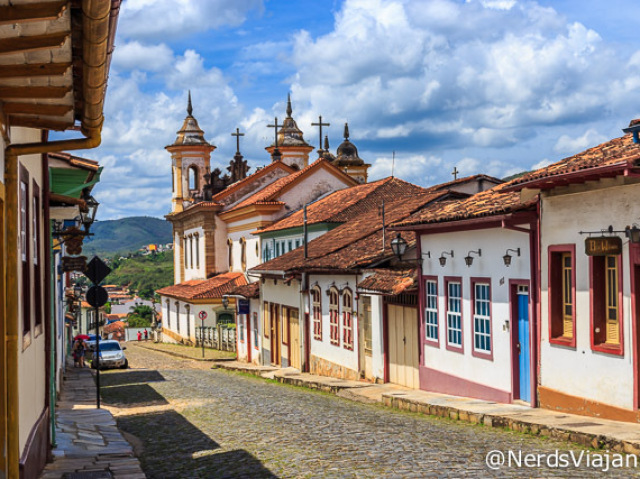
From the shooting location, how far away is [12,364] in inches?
273

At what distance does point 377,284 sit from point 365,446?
9.17 m

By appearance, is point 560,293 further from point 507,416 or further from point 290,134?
point 290,134

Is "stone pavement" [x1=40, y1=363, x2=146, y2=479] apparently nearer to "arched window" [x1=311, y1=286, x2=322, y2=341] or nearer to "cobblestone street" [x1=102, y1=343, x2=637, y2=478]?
"cobblestone street" [x1=102, y1=343, x2=637, y2=478]

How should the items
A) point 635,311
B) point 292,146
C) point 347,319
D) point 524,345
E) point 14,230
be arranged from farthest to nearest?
point 292,146, point 347,319, point 524,345, point 635,311, point 14,230

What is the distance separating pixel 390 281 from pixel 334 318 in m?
5.14

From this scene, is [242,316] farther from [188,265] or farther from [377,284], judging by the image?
[188,265]

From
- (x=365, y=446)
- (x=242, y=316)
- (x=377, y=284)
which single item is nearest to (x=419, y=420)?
(x=365, y=446)

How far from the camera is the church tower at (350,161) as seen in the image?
205 feet

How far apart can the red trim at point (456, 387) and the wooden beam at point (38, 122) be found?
10.5 metres

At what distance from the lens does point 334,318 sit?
2497cm

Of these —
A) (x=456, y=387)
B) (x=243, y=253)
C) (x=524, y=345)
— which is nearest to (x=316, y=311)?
(x=456, y=387)

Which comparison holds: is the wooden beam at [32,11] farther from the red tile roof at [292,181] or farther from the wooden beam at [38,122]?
the red tile roof at [292,181]

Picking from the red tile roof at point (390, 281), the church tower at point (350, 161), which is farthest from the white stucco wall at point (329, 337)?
the church tower at point (350, 161)

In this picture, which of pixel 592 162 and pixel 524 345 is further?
pixel 524 345
